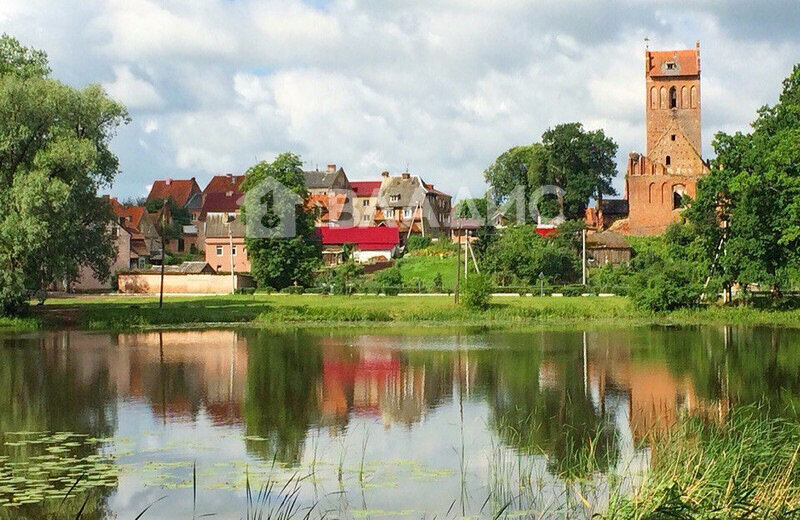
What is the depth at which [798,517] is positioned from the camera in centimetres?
1077

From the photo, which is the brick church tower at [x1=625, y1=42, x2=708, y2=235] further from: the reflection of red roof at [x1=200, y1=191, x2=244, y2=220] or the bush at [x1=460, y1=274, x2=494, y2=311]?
the reflection of red roof at [x1=200, y1=191, x2=244, y2=220]

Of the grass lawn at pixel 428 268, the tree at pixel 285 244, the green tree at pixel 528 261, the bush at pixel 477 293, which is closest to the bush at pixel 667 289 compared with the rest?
the bush at pixel 477 293

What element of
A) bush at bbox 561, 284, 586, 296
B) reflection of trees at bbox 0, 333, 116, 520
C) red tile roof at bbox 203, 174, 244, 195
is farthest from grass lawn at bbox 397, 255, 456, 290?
red tile roof at bbox 203, 174, 244, 195

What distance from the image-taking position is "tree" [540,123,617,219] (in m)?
89.1

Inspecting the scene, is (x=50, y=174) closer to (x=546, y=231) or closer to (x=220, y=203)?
(x=546, y=231)

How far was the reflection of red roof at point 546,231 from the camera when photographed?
77.0m

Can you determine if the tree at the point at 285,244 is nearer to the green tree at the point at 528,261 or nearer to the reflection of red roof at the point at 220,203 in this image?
the green tree at the point at 528,261

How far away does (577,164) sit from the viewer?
90312 mm

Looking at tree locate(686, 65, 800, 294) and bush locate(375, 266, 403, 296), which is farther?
bush locate(375, 266, 403, 296)

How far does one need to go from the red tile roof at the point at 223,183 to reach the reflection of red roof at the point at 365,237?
90.5 ft

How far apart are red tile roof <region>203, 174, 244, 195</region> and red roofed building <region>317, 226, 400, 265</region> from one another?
28.2 m

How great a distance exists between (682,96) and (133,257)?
4536cm

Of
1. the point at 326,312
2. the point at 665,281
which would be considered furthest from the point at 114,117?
the point at 665,281

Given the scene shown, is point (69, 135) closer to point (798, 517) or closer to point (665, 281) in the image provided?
point (665, 281)
